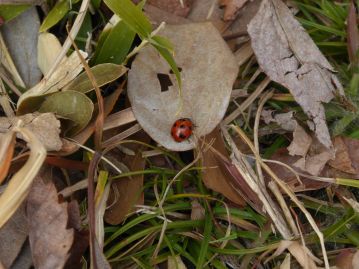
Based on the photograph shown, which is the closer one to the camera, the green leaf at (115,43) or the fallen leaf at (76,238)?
the fallen leaf at (76,238)

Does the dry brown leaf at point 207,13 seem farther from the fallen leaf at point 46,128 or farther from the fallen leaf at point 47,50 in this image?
the fallen leaf at point 46,128

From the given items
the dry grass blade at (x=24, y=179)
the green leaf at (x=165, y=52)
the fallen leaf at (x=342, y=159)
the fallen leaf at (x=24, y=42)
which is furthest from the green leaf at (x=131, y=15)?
the fallen leaf at (x=342, y=159)

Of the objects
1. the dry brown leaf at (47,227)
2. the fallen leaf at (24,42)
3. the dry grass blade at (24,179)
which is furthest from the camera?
the fallen leaf at (24,42)

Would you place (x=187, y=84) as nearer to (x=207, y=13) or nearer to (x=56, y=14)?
(x=207, y=13)

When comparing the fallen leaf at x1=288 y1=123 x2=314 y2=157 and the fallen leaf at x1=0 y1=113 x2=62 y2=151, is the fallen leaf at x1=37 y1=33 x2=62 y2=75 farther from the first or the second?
the fallen leaf at x1=288 y1=123 x2=314 y2=157

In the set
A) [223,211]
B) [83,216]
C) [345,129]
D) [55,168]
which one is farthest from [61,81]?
[345,129]

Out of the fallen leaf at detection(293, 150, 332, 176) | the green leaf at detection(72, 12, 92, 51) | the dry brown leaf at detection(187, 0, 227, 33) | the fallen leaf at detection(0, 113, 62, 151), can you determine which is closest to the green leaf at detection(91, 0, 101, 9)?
the green leaf at detection(72, 12, 92, 51)
